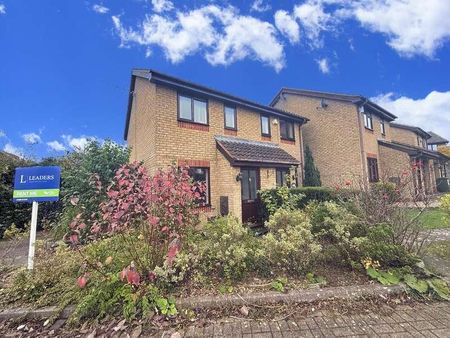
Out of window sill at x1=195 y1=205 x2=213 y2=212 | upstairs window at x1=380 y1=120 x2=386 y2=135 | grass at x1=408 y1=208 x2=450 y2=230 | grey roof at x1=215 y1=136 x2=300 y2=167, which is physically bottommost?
grass at x1=408 y1=208 x2=450 y2=230

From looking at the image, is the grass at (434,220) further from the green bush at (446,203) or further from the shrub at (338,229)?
the shrub at (338,229)

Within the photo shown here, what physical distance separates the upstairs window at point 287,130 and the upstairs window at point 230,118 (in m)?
4.16

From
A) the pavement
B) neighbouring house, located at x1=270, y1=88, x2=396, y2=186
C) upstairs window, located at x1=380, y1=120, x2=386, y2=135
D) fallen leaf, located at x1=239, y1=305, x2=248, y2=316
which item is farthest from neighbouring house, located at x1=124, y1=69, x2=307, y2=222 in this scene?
upstairs window, located at x1=380, y1=120, x2=386, y2=135

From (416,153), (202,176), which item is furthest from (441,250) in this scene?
(416,153)

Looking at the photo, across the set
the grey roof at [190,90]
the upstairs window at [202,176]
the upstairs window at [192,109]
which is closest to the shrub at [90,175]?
the upstairs window at [202,176]

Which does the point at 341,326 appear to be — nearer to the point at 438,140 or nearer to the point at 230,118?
the point at 230,118

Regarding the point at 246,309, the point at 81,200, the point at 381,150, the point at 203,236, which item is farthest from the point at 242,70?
the point at 246,309

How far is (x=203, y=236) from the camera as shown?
544 cm

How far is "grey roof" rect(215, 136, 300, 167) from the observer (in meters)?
10.5

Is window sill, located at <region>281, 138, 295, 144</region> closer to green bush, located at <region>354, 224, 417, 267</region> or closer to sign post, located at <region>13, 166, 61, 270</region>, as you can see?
green bush, located at <region>354, 224, 417, 267</region>

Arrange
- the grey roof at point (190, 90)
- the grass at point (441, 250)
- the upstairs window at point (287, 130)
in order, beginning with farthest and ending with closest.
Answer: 1. the upstairs window at point (287, 130)
2. the grey roof at point (190, 90)
3. the grass at point (441, 250)

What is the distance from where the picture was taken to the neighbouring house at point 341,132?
16500 mm

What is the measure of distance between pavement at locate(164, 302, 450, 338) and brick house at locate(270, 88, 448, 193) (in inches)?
520

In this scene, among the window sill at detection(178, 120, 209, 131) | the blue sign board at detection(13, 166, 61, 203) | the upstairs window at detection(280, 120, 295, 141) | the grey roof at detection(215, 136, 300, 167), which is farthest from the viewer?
the upstairs window at detection(280, 120, 295, 141)
